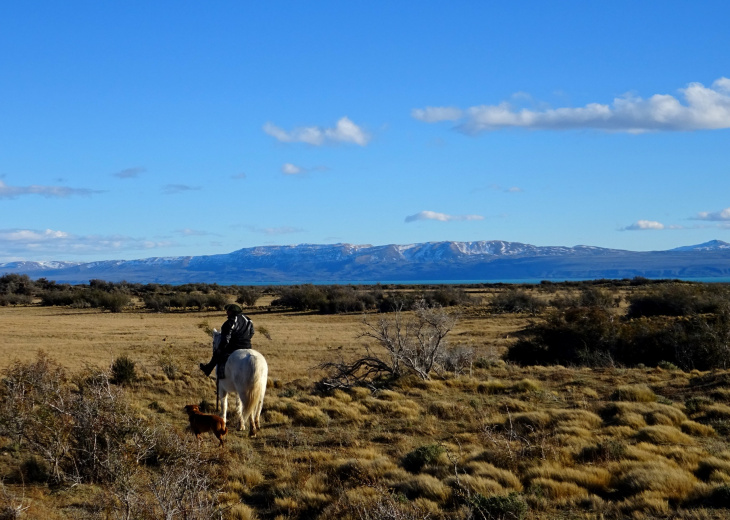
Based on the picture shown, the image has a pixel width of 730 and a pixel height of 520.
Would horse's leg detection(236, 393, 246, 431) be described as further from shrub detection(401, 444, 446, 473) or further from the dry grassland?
shrub detection(401, 444, 446, 473)

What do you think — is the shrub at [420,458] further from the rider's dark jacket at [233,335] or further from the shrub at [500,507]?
the rider's dark jacket at [233,335]

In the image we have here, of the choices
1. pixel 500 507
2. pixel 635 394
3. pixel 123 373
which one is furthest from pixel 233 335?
pixel 635 394

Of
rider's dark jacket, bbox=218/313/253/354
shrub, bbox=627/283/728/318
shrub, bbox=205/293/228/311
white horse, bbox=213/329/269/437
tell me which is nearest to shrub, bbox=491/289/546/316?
shrub, bbox=627/283/728/318

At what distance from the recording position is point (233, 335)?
1122cm

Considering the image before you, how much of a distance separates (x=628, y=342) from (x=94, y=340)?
2196 centimetres

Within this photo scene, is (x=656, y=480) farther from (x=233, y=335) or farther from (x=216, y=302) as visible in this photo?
(x=216, y=302)

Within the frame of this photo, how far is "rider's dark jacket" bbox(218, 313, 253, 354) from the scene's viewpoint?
36.6 feet

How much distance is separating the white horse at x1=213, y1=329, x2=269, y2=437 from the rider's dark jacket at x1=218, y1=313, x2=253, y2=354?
47 centimetres

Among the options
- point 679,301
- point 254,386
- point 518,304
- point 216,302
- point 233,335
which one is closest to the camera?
point 254,386

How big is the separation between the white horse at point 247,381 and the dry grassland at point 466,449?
14.2 inches

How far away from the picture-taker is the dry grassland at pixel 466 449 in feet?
21.9

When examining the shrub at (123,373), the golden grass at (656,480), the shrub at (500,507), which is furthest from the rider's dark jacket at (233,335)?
the golden grass at (656,480)

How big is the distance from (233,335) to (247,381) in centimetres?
115

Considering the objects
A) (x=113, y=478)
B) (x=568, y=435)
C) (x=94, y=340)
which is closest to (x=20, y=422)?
(x=113, y=478)
